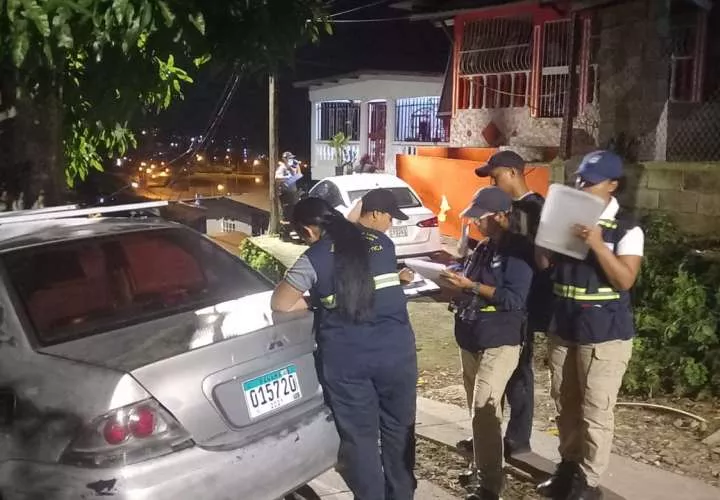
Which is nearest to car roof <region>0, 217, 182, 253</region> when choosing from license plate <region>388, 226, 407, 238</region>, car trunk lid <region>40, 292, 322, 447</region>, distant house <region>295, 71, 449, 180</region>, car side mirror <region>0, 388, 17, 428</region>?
car trunk lid <region>40, 292, 322, 447</region>

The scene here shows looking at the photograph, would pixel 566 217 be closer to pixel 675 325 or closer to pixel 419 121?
pixel 675 325

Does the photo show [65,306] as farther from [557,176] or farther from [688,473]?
[557,176]

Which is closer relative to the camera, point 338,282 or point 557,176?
point 338,282

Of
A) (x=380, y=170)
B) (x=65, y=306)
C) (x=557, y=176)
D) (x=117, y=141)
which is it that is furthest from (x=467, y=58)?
(x=65, y=306)

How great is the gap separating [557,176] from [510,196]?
172 inches

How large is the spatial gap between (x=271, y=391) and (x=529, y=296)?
1.55m

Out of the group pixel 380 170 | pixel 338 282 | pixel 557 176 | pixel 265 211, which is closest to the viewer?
pixel 338 282

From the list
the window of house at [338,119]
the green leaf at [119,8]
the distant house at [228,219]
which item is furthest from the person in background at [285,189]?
the green leaf at [119,8]

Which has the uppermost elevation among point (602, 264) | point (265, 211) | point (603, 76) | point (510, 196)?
point (603, 76)

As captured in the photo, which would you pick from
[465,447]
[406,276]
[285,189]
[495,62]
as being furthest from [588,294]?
[285,189]

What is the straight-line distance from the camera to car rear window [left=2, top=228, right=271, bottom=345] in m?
3.47

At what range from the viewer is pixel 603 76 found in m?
9.16

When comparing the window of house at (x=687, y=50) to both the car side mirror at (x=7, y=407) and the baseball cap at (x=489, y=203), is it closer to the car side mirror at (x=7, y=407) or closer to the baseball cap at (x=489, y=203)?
the baseball cap at (x=489, y=203)

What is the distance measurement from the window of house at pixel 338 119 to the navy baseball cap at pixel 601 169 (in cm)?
2015
